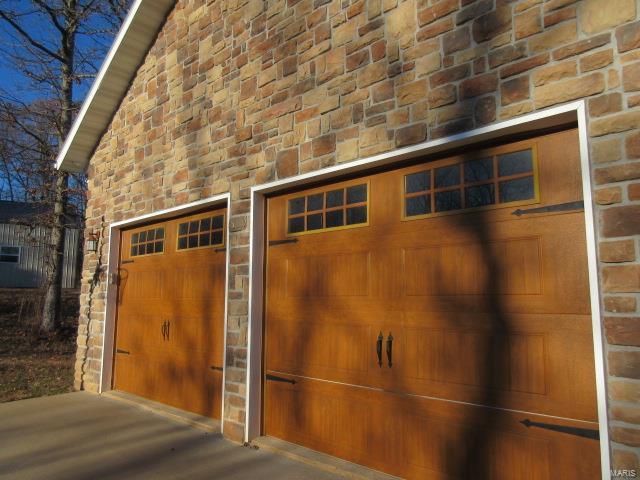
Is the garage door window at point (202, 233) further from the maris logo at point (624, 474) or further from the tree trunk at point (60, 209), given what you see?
the tree trunk at point (60, 209)

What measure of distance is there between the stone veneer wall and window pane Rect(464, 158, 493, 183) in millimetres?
266

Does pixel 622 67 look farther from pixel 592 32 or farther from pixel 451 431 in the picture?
pixel 451 431

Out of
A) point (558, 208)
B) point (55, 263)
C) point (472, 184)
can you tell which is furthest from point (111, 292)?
point (55, 263)

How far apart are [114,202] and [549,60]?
20.8 ft

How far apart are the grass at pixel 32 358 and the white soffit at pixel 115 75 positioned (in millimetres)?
3760

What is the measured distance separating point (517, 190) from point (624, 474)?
1.74 metres

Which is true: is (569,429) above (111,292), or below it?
below

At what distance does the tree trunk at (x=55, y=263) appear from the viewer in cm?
1281

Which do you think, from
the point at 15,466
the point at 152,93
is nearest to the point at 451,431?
the point at 15,466

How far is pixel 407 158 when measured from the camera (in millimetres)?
3773

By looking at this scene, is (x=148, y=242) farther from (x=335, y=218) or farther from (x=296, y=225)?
(x=335, y=218)

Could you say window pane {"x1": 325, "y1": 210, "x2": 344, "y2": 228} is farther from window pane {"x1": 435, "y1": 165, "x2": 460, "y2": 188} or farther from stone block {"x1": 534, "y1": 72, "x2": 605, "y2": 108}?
stone block {"x1": 534, "y1": 72, "x2": 605, "y2": 108}

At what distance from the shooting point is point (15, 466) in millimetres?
4215

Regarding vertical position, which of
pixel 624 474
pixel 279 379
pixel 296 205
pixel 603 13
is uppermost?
pixel 603 13
